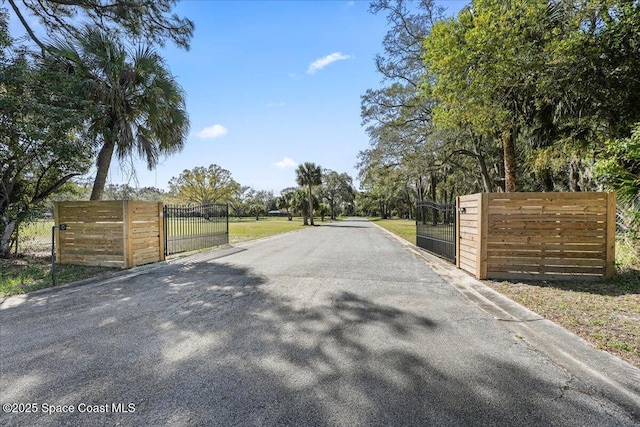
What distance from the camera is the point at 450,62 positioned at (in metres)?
7.07

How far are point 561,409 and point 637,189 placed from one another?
5047 millimetres

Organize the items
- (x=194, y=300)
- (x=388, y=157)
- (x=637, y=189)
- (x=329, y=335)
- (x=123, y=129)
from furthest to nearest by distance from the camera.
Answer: (x=388, y=157) → (x=123, y=129) → (x=637, y=189) → (x=194, y=300) → (x=329, y=335)

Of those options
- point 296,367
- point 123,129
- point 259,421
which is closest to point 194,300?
point 296,367

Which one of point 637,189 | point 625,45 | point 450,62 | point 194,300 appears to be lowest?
point 194,300

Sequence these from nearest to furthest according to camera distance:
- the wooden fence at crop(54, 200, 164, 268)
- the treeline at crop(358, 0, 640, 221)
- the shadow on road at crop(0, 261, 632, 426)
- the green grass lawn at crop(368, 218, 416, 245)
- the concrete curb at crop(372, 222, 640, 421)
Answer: the shadow on road at crop(0, 261, 632, 426)
the concrete curb at crop(372, 222, 640, 421)
the treeline at crop(358, 0, 640, 221)
the wooden fence at crop(54, 200, 164, 268)
the green grass lawn at crop(368, 218, 416, 245)

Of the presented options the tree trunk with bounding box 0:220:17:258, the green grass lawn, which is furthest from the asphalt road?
the green grass lawn

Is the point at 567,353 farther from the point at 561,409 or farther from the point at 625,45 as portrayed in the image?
the point at 625,45

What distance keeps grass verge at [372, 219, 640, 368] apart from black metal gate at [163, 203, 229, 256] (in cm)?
851

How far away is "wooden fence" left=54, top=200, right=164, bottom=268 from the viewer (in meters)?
6.94

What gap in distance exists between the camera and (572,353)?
9.21 ft

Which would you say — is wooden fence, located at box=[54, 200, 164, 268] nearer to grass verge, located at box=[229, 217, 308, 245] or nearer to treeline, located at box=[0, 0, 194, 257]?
treeline, located at box=[0, 0, 194, 257]

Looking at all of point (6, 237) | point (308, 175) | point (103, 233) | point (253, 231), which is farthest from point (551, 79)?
point (308, 175)

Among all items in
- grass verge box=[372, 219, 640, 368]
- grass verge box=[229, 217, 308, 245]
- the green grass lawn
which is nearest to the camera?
grass verge box=[372, 219, 640, 368]

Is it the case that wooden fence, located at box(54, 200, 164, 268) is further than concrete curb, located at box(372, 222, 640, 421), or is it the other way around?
wooden fence, located at box(54, 200, 164, 268)
